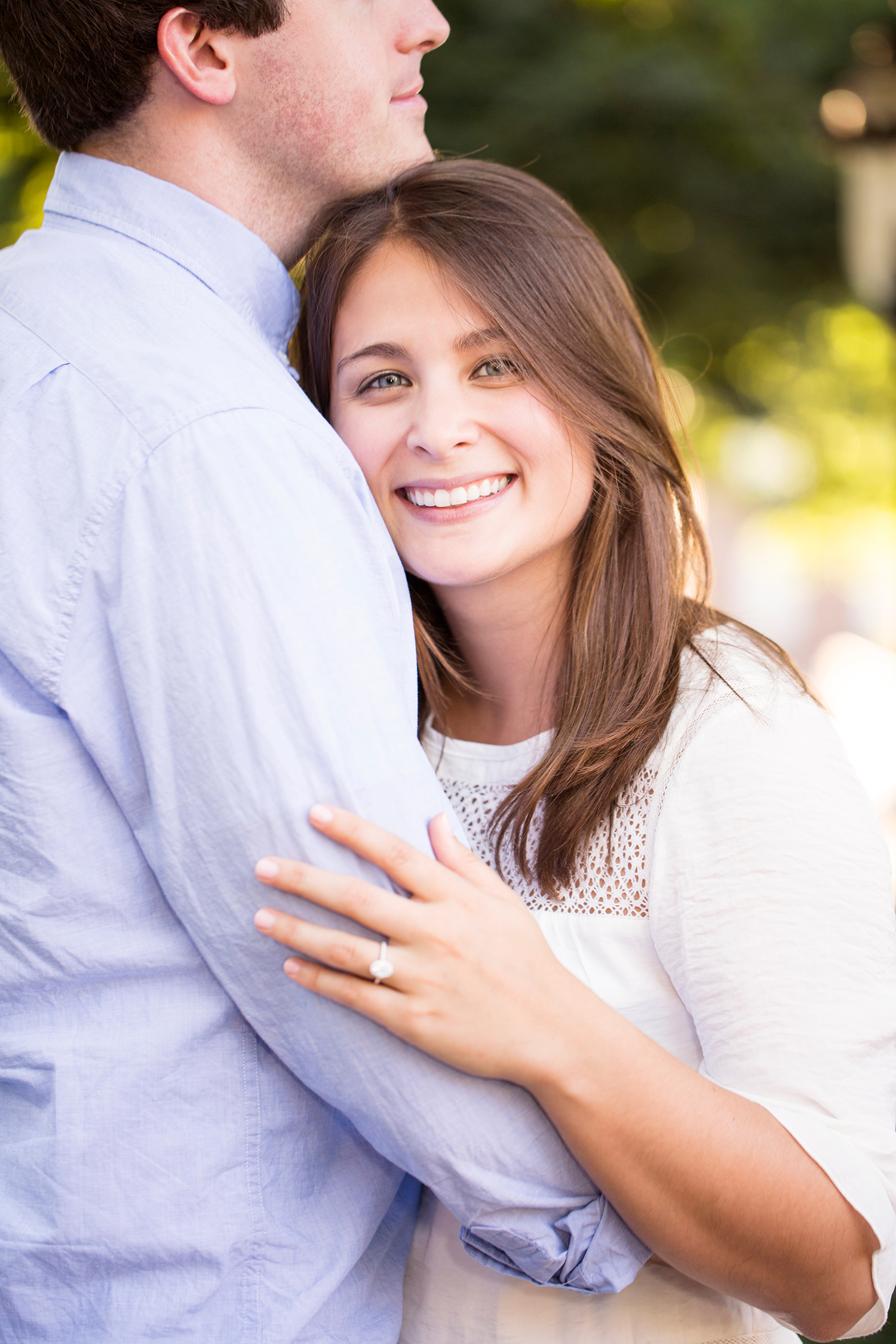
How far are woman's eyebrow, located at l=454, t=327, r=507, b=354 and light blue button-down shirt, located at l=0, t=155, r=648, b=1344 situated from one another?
530 millimetres

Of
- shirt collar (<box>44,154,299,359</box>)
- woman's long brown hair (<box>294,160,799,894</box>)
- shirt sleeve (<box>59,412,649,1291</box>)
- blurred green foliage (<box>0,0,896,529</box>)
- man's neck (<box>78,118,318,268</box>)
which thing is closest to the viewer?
shirt sleeve (<box>59,412,649,1291</box>)

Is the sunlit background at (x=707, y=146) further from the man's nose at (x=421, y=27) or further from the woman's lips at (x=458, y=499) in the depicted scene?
the man's nose at (x=421, y=27)

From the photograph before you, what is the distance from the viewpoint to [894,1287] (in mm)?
1575

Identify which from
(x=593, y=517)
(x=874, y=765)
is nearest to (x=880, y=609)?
(x=874, y=765)

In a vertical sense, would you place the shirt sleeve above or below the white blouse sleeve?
above

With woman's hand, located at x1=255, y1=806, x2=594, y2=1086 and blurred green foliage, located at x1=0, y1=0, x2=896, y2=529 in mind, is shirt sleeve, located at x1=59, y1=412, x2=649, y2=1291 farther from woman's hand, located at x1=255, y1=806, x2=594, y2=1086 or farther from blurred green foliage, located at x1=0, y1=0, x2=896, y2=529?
blurred green foliage, located at x1=0, y1=0, x2=896, y2=529

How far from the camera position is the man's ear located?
162cm

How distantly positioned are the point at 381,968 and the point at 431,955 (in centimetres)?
6

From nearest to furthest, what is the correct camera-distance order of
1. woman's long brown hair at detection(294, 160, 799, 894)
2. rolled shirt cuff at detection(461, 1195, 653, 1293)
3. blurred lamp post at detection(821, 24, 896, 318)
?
rolled shirt cuff at detection(461, 1195, 653, 1293)
woman's long brown hair at detection(294, 160, 799, 894)
blurred lamp post at detection(821, 24, 896, 318)

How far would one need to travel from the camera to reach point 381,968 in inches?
48.6

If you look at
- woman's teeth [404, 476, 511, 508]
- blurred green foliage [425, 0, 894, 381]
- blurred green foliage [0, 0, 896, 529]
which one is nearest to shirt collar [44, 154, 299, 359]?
woman's teeth [404, 476, 511, 508]

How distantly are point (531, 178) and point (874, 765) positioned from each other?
5.76 metres

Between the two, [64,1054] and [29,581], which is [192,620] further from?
[64,1054]

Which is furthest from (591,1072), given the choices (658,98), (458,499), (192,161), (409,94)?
(658,98)
